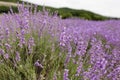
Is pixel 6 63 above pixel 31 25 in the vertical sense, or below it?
below

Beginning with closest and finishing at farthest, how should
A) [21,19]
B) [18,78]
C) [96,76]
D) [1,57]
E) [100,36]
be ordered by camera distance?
[96,76]
[18,78]
[1,57]
[21,19]
[100,36]

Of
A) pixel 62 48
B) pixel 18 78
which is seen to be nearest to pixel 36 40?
pixel 62 48

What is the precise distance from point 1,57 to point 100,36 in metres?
2.25

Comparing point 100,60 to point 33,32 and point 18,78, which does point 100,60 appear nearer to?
point 18,78

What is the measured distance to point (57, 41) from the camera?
3.48 metres

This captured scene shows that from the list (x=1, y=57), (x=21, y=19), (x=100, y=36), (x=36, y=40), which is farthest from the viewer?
(x=100, y=36)

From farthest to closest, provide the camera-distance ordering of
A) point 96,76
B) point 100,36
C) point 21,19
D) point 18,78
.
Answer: point 100,36 → point 21,19 → point 18,78 → point 96,76

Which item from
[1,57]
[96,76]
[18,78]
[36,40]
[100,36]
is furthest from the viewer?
[100,36]

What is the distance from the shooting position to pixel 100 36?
4.81 metres

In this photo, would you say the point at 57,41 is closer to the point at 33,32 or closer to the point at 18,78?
the point at 33,32

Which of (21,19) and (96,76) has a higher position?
(21,19)

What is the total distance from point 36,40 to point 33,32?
176 mm

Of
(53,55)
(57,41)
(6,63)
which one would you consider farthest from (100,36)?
(6,63)

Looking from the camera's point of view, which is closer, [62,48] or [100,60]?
[100,60]
